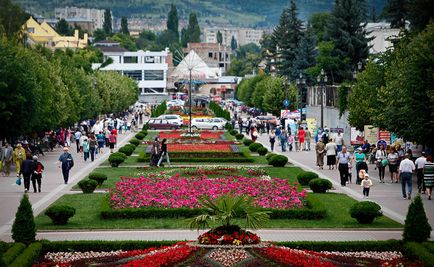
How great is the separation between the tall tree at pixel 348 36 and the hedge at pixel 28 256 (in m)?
74.1

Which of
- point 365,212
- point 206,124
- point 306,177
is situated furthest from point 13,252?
point 206,124

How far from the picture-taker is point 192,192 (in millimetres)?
29750

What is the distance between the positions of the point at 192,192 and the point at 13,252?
36.4 feet

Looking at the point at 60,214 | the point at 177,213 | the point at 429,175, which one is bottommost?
the point at 177,213

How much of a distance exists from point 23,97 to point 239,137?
77.2 feet

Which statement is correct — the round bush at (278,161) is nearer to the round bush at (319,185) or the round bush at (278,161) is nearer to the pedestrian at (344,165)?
the pedestrian at (344,165)

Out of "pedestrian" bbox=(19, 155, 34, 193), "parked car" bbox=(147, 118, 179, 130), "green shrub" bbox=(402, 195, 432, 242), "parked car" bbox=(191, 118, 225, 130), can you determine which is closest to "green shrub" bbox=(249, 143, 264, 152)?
"pedestrian" bbox=(19, 155, 34, 193)

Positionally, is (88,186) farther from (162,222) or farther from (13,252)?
(13,252)

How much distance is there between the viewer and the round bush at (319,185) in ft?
107

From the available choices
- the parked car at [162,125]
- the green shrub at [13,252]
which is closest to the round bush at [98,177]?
the green shrub at [13,252]

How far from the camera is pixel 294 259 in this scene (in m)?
18.8

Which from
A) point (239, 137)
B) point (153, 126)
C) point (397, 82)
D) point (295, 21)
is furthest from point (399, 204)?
point (295, 21)

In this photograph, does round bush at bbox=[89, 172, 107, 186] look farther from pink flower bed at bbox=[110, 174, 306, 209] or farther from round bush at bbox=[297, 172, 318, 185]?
round bush at bbox=[297, 172, 318, 185]

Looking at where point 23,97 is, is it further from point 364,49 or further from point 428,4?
point 364,49
